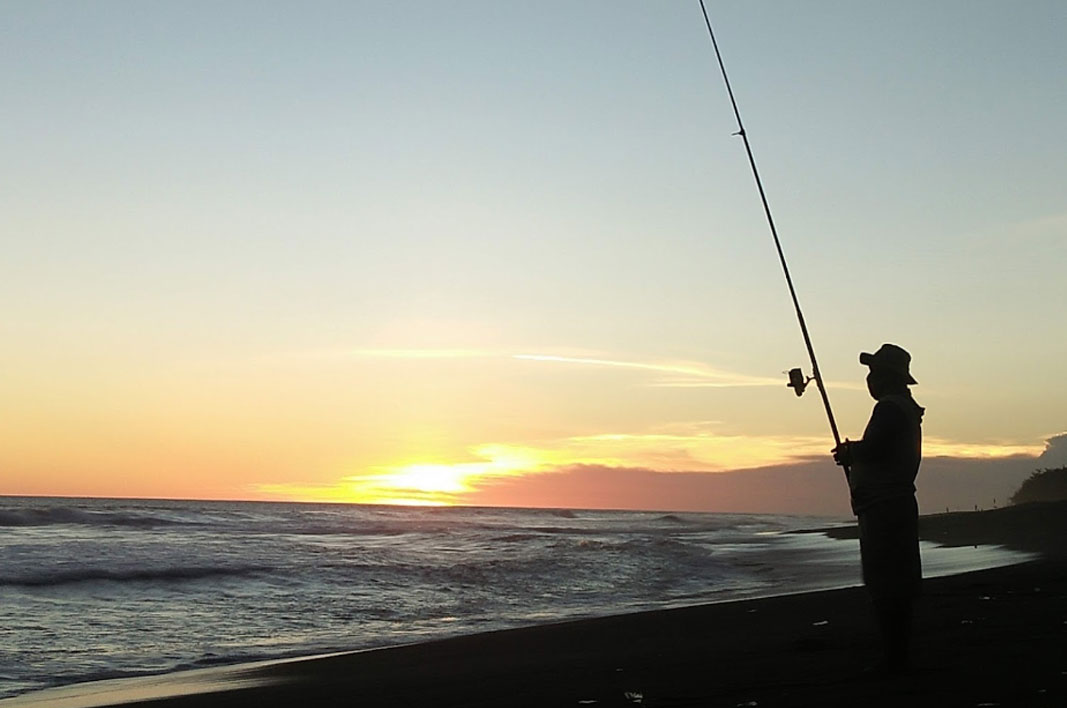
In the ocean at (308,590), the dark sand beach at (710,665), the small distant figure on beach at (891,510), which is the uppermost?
the small distant figure on beach at (891,510)

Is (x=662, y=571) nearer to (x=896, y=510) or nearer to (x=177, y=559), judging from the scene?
(x=177, y=559)

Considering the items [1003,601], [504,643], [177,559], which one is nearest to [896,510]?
[1003,601]

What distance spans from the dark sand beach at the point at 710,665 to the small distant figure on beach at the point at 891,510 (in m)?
→ 0.29

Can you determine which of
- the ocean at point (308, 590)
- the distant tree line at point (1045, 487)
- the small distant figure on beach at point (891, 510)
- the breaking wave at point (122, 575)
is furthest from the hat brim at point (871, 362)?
the distant tree line at point (1045, 487)

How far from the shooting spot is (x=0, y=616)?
1266 cm

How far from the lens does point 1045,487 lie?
43.8 metres

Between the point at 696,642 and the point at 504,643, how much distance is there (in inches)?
84.5

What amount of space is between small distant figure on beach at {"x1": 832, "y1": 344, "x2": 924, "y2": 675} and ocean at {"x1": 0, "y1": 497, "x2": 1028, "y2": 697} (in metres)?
6.46

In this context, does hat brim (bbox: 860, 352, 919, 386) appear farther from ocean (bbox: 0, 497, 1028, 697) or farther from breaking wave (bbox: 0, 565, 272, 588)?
breaking wave (bbox: 0, 565, 272, 588)

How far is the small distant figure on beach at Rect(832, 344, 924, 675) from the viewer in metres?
5.17

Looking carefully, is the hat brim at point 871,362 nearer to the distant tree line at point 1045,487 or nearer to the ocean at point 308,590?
the ocean at point 308,590

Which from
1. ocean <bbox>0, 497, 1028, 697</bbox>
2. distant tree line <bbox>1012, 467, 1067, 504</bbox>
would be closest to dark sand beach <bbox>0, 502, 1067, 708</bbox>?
ocean <bbox>0, 497, 1028, 697</bbox>

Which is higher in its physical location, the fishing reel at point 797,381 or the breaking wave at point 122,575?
the fishing reel at point 797,381

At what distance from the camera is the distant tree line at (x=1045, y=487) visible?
139ft
